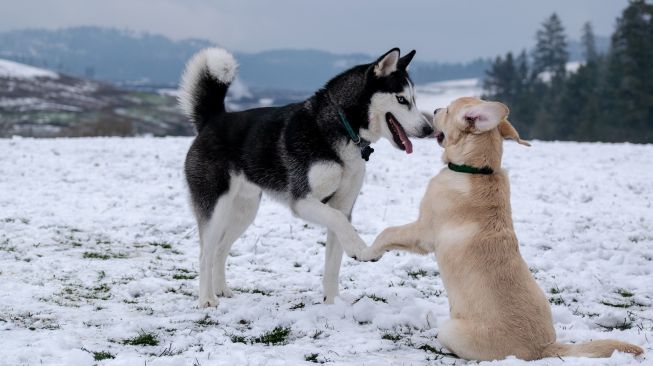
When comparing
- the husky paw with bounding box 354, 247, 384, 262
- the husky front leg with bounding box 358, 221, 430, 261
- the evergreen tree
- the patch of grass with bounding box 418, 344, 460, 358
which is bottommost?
the patch of grass with bounding box 418, 344, 460, 358

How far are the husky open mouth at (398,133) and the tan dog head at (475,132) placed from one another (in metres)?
0.73

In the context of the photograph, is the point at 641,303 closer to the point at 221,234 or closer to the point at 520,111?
the point at 221,234

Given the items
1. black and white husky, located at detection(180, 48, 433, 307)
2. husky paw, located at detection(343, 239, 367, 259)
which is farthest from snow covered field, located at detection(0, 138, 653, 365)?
black and white husky, located at detection(180, 48, 433, 307)

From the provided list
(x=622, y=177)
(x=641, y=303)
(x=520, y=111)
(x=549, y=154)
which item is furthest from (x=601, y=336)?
(x=520, y=111)

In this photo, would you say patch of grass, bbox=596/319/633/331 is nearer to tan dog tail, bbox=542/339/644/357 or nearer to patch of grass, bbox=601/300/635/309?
patch of grass, bbox=601/300/635/309

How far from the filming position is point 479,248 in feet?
15.3

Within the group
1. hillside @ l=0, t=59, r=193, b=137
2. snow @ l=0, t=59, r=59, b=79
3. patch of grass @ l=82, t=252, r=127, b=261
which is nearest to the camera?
patch of grass @ l=82, t=252, r=127, b=261

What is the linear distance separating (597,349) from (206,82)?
4.76 metres

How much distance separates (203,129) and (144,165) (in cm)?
938

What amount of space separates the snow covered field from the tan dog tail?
0.09 metres

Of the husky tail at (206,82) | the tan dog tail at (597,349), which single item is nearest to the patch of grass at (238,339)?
the tan dog tail at (597,349)

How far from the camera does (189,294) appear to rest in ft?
22.5

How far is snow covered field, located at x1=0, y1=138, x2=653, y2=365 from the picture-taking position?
4.94 meters

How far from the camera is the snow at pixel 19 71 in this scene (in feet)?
327
